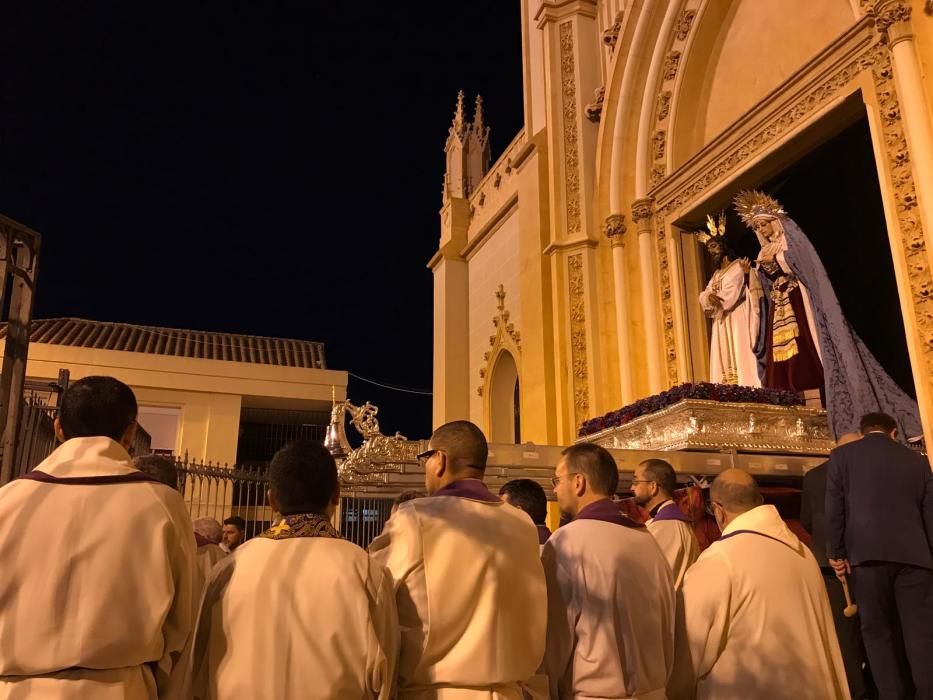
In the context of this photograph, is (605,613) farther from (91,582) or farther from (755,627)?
(91,582)

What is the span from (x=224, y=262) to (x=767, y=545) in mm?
33853

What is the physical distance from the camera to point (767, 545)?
9.82 feet

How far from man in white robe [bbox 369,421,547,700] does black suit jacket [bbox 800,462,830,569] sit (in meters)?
2.94

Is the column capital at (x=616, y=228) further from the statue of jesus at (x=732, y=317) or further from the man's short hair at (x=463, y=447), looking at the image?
the man's short hair at (x=463, y=447)

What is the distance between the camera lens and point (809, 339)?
850cm

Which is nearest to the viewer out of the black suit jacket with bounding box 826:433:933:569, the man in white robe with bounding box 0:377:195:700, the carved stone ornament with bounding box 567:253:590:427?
the man in white robe with bounding box 0:377:195:700

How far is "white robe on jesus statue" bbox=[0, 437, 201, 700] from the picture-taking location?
6.77 ft

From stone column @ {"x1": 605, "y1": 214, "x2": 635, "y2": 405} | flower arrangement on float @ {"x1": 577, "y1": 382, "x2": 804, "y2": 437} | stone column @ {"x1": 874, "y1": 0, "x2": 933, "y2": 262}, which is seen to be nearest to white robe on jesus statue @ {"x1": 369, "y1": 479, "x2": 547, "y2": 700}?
flower arrangement on float @ {"x1": 577, "y1": 382, "x2": 804, "y2": 437}

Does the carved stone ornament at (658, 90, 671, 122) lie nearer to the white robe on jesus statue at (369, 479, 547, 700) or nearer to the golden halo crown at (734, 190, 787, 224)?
the golden halo crown at (734, 190, 787, 224)

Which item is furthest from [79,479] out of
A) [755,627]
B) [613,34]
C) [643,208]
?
[613,34]

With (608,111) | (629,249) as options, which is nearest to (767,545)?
(629,249)

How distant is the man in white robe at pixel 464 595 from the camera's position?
2396mm

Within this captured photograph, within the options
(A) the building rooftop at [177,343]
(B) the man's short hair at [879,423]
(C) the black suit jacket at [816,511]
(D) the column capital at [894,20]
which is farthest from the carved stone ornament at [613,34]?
(A) the building rooftop at [177,343]

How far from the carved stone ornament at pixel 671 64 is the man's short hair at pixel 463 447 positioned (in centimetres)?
882
